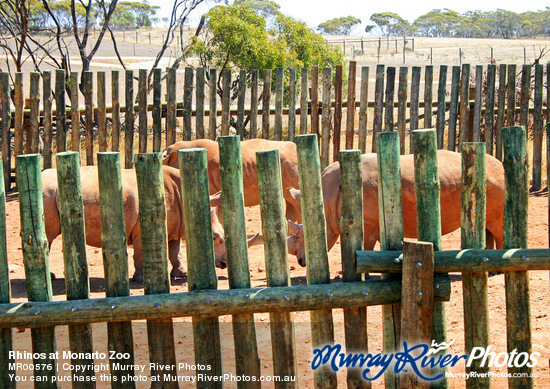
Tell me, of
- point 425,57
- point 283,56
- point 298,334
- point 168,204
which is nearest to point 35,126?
point 168,204

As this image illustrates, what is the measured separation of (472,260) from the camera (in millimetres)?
3303

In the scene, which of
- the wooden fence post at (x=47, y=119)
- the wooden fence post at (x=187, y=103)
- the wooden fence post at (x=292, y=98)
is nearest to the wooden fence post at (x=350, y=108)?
the wooden fence post at (x=292, y=98)

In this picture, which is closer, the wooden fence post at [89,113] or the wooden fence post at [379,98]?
the wooden fence post at [89,113]

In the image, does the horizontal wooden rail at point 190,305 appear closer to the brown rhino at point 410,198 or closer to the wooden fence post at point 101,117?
the brown rhino at point 410,198

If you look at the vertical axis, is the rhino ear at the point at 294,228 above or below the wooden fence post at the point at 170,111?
below

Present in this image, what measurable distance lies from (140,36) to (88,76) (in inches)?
2260

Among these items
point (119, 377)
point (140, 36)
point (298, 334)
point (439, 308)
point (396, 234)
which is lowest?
point (298, 334)

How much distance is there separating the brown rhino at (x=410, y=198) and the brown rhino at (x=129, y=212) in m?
1.28

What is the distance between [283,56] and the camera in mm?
14820

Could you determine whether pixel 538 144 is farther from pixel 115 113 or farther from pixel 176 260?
pixel 115 113

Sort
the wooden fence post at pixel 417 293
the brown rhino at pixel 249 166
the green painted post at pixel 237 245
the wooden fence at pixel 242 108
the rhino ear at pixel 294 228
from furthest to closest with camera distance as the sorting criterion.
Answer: the wooden fence at pixel 242 108 < the brown rhino at pixel 249 166 < the rhino ear at pixel 294 228 < the green painted post at pixel 237 245 < the wooden fence post at pixel 417 293

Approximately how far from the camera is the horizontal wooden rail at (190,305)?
3.29 metres

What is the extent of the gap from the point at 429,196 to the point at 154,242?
149 cm

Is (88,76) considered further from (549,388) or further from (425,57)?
(425,57)
